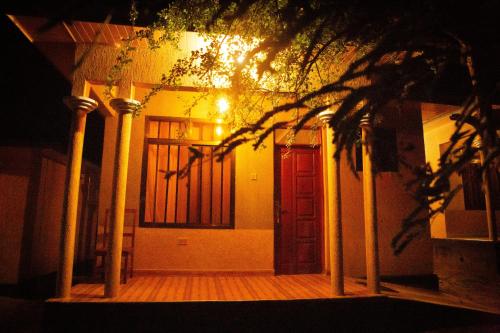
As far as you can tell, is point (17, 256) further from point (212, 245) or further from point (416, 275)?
point (416, 275)

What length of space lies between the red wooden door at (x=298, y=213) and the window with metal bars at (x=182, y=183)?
1.02m

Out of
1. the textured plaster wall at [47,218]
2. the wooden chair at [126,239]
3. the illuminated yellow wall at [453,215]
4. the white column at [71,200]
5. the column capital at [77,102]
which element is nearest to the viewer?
the white column at [71,200]

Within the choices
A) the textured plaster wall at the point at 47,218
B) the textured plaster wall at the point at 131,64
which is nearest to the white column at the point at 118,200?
the textured plaster wall at the point at 131,64

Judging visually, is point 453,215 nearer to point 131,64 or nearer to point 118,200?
point 118,200

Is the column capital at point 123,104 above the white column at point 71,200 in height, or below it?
above

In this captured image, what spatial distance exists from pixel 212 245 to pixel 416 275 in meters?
3.89

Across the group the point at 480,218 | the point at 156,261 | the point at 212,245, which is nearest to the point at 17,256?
the point at 156,261

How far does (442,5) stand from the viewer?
258cm

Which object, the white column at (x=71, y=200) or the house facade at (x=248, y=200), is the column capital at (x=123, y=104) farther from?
the house facade at (x=248, y=200)

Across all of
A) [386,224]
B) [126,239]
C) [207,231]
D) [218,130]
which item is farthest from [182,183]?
[386,224]

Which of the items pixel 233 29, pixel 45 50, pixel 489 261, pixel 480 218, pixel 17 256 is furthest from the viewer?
pixel 480 218

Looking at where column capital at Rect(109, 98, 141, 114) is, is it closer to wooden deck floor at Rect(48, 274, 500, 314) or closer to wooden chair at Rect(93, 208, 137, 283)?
wooden chair at Rect(93, 208, 137, 283)

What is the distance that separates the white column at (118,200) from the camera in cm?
434

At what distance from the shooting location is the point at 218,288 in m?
5.11
